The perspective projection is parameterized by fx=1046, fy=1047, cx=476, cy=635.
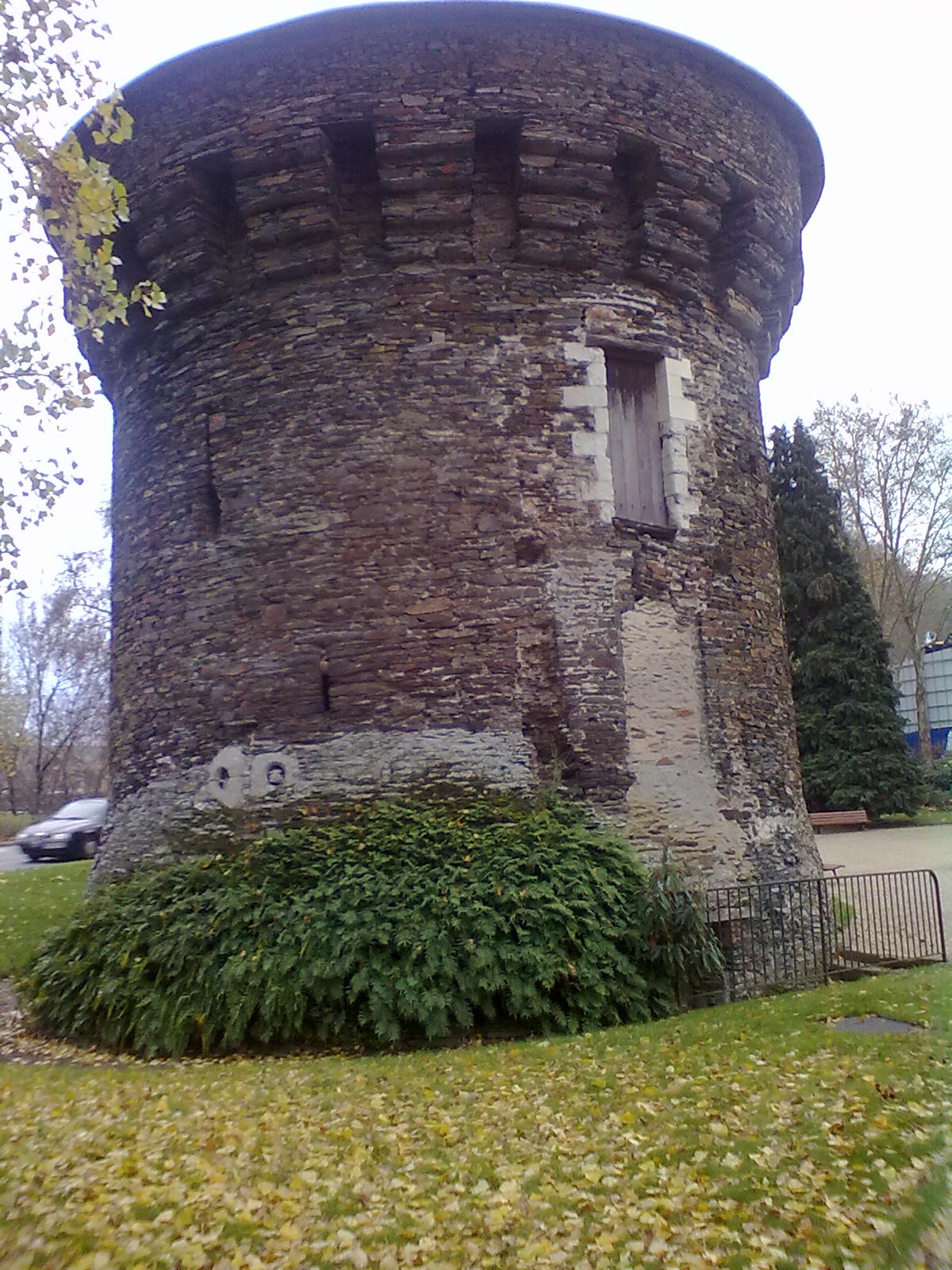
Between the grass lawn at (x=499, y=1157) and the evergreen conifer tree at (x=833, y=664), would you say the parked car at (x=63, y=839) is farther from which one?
the evergreen conifer tree at (x=833, y=664)

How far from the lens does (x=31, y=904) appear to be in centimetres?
1315

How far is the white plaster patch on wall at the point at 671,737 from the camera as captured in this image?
9062mm

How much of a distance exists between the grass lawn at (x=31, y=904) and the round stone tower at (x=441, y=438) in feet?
7.09

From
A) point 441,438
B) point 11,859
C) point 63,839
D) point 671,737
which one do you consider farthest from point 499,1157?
point 11,859

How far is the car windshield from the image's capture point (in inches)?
803

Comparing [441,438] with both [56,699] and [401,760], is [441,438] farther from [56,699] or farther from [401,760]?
[56,699]

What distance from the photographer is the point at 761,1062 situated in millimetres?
6406

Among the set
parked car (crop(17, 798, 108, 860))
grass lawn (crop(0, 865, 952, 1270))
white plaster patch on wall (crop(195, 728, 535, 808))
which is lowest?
grass lawn (crop(0, 865, 952, 1270))

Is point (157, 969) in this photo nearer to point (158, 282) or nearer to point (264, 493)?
point (264, 493)

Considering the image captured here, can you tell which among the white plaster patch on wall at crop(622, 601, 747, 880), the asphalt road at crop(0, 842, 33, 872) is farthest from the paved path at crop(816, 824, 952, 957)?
the asphalt road at crop(0, 842, 33, 872)

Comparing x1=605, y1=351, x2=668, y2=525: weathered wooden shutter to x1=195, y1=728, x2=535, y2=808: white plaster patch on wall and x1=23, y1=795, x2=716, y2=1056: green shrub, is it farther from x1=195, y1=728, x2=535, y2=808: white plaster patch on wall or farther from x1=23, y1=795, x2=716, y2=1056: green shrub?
x1=23, y1=795, x2=716, y2=1056: green shrub

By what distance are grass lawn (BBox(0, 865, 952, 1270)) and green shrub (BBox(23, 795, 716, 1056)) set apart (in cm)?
42

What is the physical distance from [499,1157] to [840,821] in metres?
20.9

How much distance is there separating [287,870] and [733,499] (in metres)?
5.54
